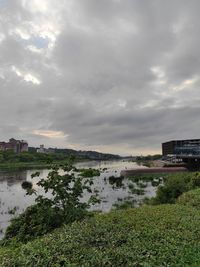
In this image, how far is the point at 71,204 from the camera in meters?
10.8

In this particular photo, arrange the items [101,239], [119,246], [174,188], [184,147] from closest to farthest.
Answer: [119,246]
[101,239]
[174,188]
[184,147]

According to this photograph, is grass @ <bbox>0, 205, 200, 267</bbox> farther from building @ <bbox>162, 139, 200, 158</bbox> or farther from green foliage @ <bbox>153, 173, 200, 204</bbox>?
building @ <bbox>162, 139, 200, 158</bbox>

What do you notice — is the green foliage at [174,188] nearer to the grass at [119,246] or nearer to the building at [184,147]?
the grass at [119,246]

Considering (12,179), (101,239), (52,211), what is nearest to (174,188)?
(52,211)

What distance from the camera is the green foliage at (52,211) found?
34.4 ft

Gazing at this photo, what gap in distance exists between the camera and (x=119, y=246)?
22.3 ft

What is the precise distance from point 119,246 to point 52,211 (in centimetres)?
432

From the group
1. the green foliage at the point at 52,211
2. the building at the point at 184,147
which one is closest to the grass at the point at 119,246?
the green foliage at the point at 52,211

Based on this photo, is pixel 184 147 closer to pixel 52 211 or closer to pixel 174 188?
pixel 174 188

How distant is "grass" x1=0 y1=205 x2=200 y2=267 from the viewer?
6086mm

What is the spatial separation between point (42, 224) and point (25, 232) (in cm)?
83

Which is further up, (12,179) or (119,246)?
(12,179)

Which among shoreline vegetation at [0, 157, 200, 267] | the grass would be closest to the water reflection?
shoreline vegetation at [0, 157, 200, 267]

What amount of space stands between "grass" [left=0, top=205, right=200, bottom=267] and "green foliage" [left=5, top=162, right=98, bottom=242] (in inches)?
71.9
